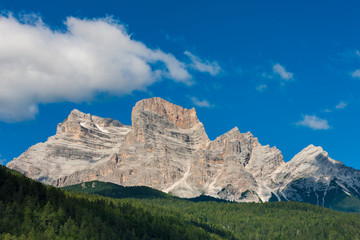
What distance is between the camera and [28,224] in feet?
619

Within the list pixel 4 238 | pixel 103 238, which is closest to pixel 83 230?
pixel 103 238

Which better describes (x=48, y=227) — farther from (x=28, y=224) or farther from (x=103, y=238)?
(x=103, y=238)

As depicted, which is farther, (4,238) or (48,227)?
(48,227)

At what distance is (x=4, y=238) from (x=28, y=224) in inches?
791

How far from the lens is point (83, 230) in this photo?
198 meters

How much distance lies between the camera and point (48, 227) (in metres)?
194

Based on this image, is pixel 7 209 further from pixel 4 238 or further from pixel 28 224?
pixel 4 238

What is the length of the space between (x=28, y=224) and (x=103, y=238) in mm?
27812

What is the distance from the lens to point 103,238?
7869 inches

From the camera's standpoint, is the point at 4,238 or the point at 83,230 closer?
the point at 4,238

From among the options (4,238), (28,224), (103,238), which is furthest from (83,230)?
(4,238)

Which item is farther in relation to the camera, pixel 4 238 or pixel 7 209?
pixel 7 209

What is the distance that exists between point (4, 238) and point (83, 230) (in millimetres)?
35495

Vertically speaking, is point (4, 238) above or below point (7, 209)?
below
